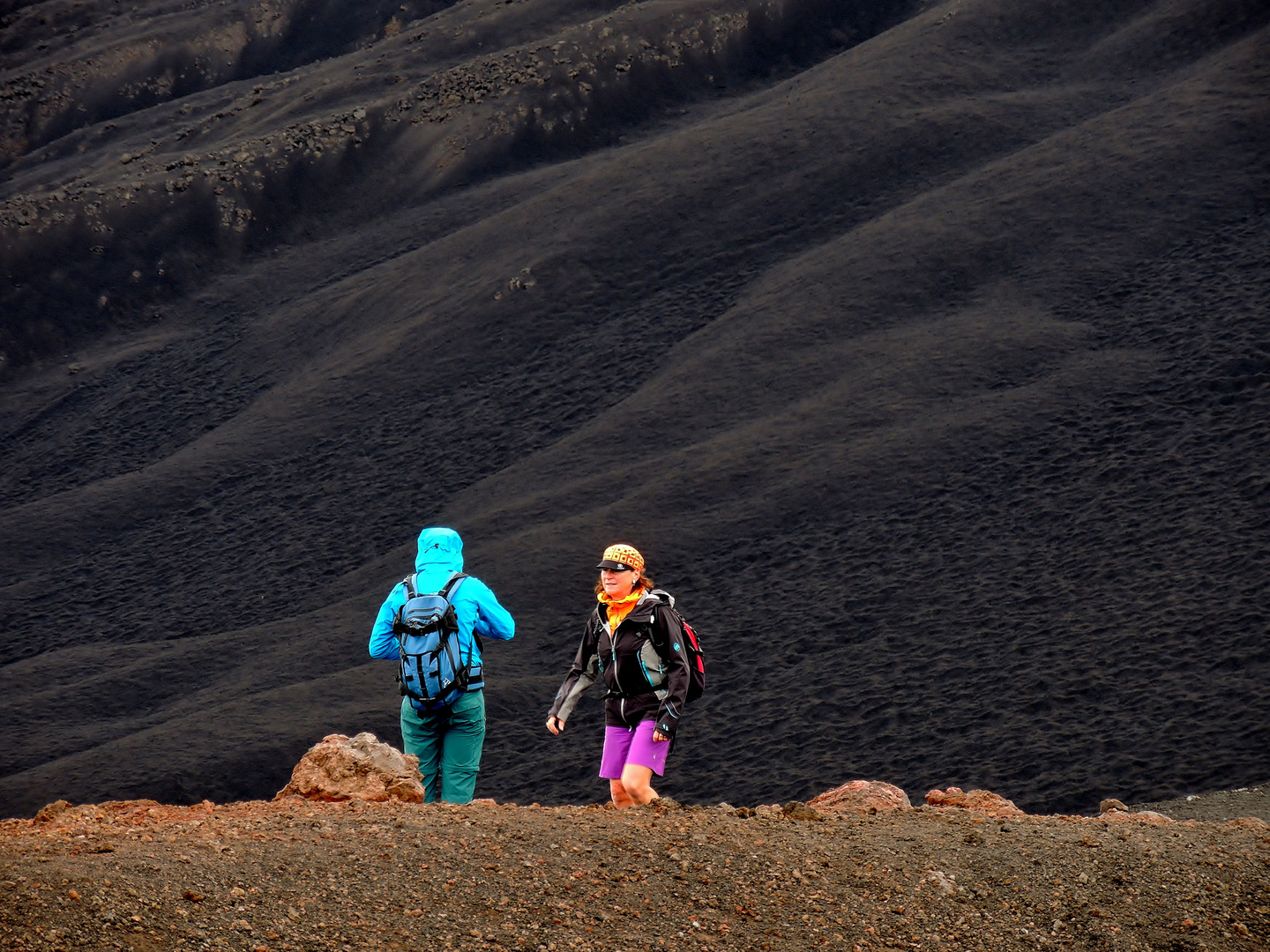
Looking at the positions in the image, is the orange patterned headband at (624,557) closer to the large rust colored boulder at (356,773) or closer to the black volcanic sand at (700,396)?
the large rust colored boulder at (356,773)

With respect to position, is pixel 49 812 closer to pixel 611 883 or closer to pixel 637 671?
pixel 637 671

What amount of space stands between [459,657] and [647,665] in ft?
3.25

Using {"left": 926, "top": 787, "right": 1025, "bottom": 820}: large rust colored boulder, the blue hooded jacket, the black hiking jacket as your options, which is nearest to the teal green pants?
the blue hooded jacket

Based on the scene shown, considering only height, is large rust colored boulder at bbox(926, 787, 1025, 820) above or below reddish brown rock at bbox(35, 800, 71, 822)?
below

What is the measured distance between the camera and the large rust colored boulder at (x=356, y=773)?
315 inches

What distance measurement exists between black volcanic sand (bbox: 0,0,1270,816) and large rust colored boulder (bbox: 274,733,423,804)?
545 centimetres

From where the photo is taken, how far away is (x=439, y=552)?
21.8 feet

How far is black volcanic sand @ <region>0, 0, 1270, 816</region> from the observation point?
14078mm

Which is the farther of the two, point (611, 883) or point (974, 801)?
point (974, 801)

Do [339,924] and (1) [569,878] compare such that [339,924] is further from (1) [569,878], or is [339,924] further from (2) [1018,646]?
(2) [1018,646]

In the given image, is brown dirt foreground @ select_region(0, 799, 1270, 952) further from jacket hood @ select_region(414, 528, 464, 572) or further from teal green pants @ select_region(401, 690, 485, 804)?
jacket hood @ select_region(414, 528, 464, 572)

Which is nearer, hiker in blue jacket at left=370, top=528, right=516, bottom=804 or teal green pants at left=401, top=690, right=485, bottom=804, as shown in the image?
hiker in blue jacket at left=370, top=528, right=516, bottom=804

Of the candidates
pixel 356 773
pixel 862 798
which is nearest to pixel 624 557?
A: pixel 356 773

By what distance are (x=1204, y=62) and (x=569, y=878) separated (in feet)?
90.8
